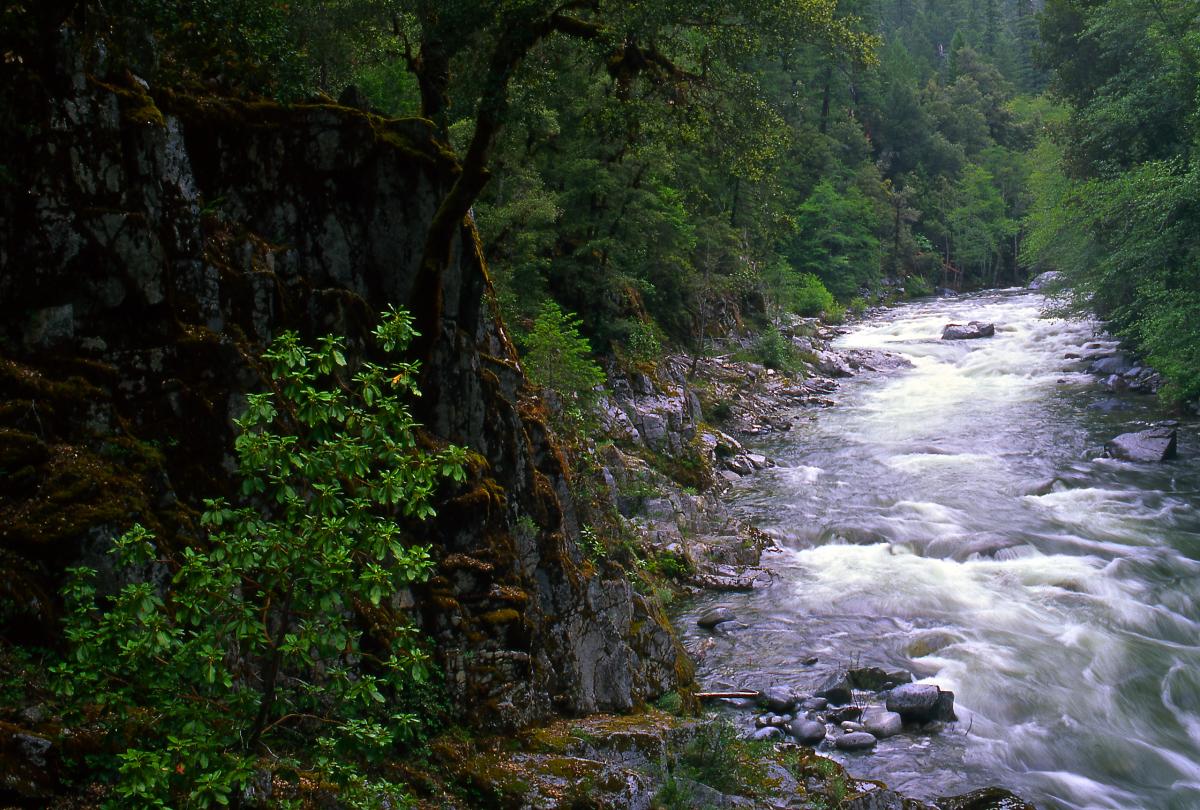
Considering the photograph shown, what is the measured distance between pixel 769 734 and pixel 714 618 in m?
3.57

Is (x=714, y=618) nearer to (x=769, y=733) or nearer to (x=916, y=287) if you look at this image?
(x=769, y=733)

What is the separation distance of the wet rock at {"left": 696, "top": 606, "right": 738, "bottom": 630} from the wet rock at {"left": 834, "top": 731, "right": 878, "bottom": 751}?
3.64m

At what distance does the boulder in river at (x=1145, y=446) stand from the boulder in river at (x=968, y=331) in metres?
18.0

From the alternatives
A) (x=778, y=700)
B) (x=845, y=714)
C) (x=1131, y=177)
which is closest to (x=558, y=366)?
(x=778, y=700)

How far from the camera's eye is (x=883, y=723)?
36.6 ft

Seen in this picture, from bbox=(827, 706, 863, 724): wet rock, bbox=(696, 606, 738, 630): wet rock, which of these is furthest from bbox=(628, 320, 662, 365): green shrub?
bbox=(827, 706, 863, 724): wet rock

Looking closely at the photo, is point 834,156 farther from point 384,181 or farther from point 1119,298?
point 384,181

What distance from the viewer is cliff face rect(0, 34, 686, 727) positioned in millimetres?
6293

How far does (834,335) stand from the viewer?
45.5m

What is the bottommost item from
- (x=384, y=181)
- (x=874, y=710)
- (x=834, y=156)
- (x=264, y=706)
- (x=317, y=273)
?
(x=874, y=710)

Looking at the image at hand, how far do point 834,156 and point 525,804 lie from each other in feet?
208

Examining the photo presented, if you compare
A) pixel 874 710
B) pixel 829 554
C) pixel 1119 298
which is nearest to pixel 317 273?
pixel 874 710

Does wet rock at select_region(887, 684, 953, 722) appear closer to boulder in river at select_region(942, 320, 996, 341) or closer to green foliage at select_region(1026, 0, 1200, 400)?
green foliage at select_region(1026, 0, 1200, 400)

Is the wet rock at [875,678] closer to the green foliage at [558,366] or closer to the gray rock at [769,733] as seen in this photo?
the gray rock at [769,733]
